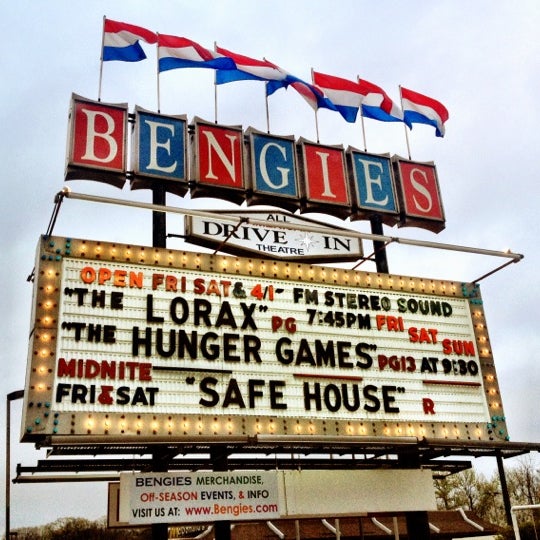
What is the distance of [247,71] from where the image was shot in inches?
589

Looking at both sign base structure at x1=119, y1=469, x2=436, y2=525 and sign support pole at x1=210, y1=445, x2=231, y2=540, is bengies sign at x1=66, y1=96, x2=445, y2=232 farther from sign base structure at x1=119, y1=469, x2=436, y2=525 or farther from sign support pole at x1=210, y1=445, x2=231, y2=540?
sign base structure at x1=119, y1=469, x2=436, y2=525

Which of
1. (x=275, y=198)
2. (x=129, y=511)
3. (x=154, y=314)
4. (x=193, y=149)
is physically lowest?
(x=129, y=511)

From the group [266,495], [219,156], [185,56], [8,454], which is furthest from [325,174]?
[8,454]

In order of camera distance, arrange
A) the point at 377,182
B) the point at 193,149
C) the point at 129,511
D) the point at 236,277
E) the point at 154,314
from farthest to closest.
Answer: the point at 377,182 → the point at 193,149 → the point at 236,277 → the point at 154,314 → the point at 129,511

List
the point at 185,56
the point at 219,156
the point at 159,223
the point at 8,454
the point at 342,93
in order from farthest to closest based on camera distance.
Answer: the point at 342,93
the point at 8,454
the point at 185,56
the point at 219,156
the point at 159,223

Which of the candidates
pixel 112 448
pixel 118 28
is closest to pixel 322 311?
pixel 112 448

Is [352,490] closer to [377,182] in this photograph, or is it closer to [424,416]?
[424,416]

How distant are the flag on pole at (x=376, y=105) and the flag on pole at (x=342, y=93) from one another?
191 millimetres

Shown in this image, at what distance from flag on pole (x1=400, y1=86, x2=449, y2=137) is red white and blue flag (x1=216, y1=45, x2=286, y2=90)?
339cm

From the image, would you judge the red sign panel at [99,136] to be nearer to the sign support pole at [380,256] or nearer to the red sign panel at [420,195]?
the sign support pole at [380,256]

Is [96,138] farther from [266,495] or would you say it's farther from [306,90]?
[266,495]

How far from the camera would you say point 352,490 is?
1162 centimetres

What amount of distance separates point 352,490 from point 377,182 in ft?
22.6

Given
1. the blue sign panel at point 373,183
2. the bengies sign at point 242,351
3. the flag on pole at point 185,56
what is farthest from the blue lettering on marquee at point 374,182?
the flag on pole at point 185,56
